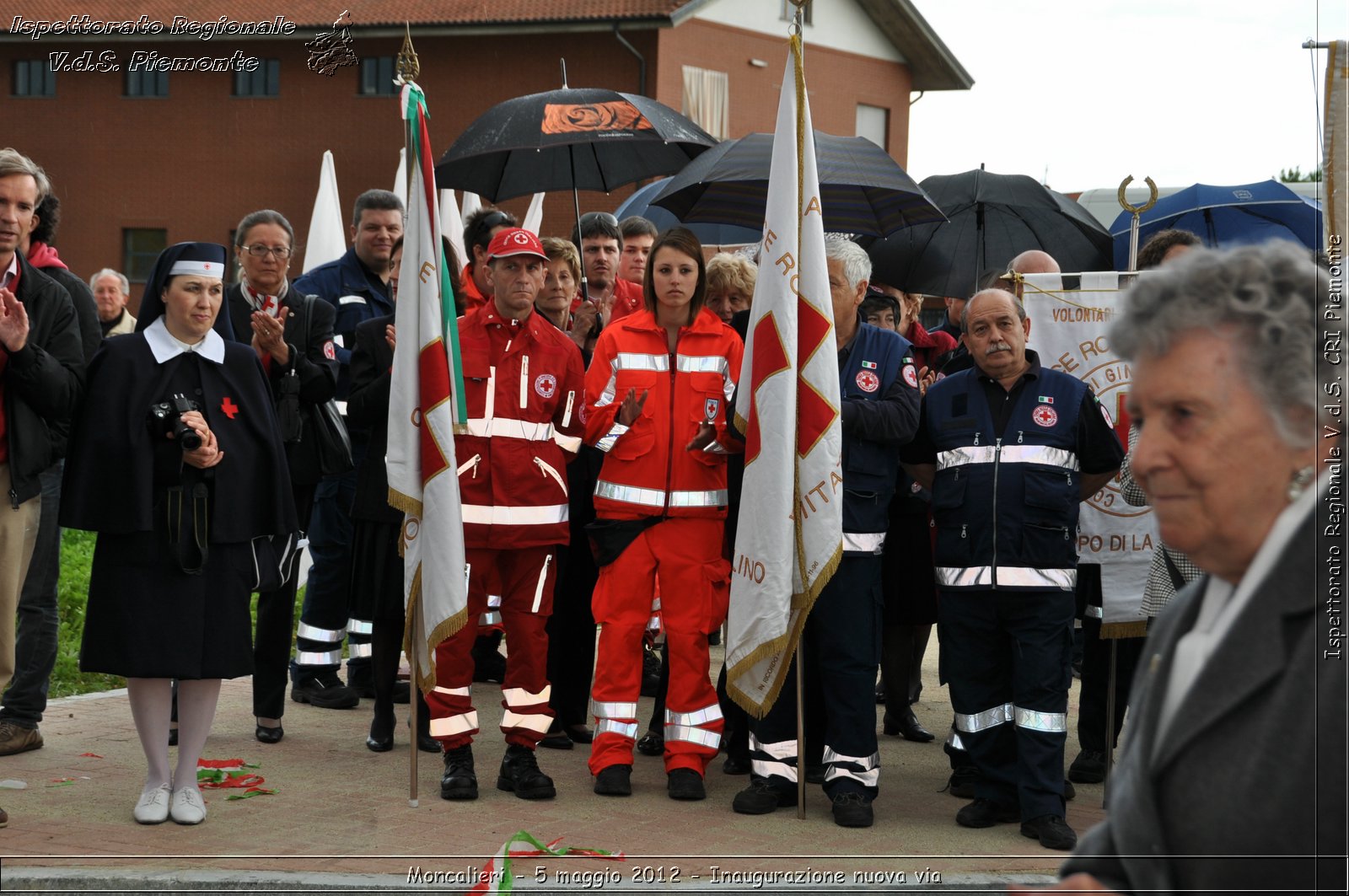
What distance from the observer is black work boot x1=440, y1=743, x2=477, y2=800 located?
6.64m

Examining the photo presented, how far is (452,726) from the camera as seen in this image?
677 centimetres

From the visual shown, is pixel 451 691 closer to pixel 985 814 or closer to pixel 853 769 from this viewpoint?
pixel 853 769

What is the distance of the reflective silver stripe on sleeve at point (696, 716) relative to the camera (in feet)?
22.4

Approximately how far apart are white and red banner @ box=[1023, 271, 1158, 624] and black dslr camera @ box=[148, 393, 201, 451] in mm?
3895

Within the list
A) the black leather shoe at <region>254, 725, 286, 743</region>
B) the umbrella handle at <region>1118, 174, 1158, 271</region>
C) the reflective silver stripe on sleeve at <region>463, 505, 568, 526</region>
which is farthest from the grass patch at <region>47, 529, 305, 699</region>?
the umbrella handle at <region>1118, 174, 1158, 271</region>

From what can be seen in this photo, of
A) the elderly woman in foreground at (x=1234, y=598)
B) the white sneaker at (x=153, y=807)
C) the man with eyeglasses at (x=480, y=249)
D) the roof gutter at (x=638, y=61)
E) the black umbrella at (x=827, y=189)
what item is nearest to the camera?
the elderly woman in foreground at (x=1234, y=598)

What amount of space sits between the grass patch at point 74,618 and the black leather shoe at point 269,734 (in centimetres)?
49

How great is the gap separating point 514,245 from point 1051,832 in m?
3.47

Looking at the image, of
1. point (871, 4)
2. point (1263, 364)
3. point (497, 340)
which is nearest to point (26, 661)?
point (497, 340)

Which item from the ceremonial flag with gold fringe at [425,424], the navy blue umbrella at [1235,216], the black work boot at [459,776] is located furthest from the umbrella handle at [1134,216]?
the black work boot at [459,776]

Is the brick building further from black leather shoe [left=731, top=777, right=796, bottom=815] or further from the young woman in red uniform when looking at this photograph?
black leather shoe [left=731, top=777, right=796, bottom=815]

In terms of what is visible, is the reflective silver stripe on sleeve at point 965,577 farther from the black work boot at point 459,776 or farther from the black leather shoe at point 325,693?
the black leather shoe at point 325,693

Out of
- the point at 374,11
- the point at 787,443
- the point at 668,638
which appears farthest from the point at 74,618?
the point at 374,11

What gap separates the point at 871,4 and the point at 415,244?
3688 cm
